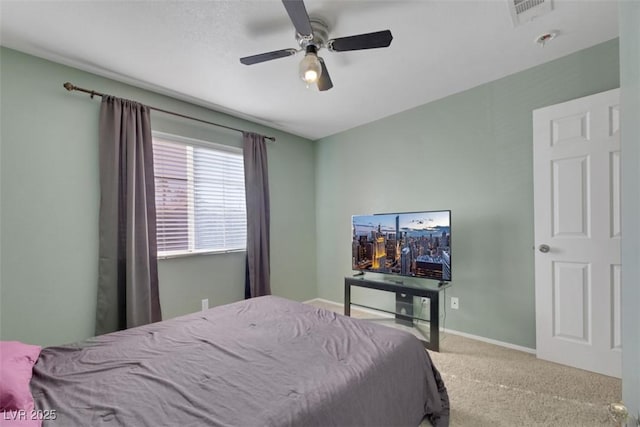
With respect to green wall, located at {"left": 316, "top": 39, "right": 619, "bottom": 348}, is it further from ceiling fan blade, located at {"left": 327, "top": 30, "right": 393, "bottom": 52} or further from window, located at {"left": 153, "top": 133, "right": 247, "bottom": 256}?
window, located at {"left": 153, "top": 133, "right": 247, "bottom": 256}

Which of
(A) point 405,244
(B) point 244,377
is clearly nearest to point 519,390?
(A) point 405,244

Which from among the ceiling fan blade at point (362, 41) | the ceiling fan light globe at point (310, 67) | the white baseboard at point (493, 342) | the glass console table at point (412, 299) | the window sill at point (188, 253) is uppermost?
the ceiling fan blade at point (362, 41)

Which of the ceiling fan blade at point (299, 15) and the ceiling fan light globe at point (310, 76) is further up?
the ceiling fan blade at point (299, 15)

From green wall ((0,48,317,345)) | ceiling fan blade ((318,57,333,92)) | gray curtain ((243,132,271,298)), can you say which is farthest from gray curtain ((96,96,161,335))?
ceiling fan blade ((318,57,333,92))

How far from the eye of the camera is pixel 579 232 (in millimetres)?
2215

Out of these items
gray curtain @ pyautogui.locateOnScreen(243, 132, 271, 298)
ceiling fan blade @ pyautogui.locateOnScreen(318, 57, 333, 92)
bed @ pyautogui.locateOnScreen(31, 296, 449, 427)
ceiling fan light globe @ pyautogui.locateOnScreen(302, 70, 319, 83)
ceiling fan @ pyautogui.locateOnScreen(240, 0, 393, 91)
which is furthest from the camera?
gray curtain @ pyautogui.locateOnScreen(243, 132, 271, 298)

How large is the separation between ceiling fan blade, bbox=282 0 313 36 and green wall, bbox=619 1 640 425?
1.27 m

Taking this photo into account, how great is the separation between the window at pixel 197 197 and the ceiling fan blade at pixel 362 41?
2.06 meters

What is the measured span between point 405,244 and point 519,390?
1.45 metres

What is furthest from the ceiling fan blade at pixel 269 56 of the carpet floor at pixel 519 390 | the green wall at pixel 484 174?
A: the carpet floor at pixel 519 390

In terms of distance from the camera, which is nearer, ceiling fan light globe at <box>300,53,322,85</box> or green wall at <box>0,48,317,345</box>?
ceiling fan light globe at <box>300,53,322,85</box>

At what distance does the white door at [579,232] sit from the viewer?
2076 millimetres

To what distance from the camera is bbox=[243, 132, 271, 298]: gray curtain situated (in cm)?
345

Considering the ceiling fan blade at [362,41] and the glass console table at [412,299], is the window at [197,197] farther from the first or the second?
the ceiling fan blade at [362,41]
